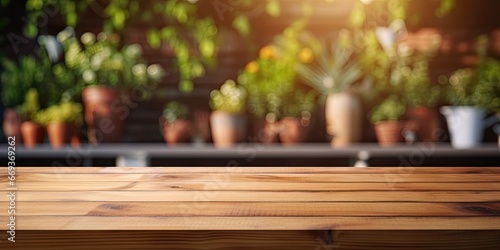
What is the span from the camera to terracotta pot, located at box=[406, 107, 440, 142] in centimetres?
359

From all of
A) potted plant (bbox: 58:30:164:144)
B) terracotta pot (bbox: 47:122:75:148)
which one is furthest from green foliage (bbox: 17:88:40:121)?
potted plant (bbox: 58:30:164:144)

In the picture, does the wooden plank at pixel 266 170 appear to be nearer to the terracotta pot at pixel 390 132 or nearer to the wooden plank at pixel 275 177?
the wooden plank at pixel 275 177

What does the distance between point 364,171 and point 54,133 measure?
8.83 feet

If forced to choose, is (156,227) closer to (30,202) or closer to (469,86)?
Result: (30,202)

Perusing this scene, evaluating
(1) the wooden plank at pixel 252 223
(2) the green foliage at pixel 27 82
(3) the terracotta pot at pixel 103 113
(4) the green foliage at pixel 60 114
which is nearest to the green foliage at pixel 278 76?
(3) the terracotta pot at pixel 103 113

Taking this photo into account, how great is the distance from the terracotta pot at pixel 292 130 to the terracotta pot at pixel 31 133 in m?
1.60

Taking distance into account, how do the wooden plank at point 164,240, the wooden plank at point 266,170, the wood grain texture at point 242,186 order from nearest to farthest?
the wooden plank at point 164,240 → the wood grain texture at point 242,186 → the wooden plank at point 266,170

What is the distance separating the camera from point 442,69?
4.01 metres

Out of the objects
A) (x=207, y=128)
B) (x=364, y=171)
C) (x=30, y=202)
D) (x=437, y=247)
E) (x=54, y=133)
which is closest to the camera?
(x=437, y=247)

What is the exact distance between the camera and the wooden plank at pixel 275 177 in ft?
3.89

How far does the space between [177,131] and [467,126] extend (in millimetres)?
1892

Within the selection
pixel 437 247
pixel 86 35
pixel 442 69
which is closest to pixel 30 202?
→ pixel 437 247

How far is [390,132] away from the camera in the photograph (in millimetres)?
3486

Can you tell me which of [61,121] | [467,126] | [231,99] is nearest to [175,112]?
[231,99]
